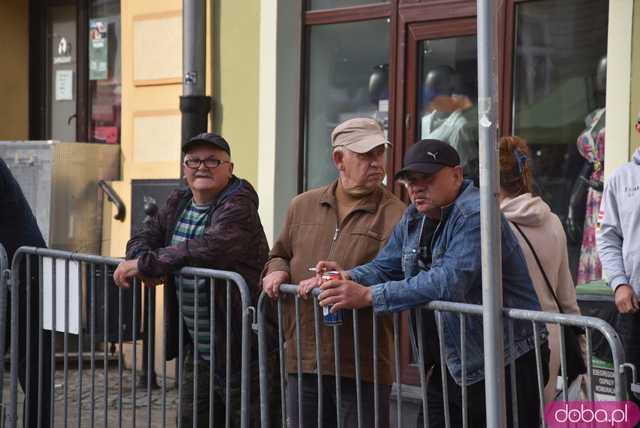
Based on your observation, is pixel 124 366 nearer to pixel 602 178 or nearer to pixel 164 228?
pixel 164 228

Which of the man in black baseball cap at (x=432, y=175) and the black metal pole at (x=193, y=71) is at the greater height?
the black metal pole at (x=193, y=71)

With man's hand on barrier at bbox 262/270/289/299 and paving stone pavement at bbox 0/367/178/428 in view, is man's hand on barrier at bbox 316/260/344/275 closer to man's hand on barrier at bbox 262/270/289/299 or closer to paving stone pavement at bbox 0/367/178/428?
man's hand on barrier at bbox 262/270/289/299

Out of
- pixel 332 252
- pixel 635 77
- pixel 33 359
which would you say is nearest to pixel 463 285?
pixel 332 252

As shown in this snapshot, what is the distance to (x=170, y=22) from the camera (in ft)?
29.4

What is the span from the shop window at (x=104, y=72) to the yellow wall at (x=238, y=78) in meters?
2.08

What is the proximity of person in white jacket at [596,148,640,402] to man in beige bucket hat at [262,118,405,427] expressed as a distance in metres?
1.23

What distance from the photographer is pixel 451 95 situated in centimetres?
766

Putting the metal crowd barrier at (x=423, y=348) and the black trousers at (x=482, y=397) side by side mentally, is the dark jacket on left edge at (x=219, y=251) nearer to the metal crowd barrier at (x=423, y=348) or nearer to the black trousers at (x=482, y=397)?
the metal crowd barrier at (x=423, y=348)

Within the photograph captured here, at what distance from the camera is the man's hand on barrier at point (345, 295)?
4.25m

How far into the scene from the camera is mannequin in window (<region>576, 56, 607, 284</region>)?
266 inches

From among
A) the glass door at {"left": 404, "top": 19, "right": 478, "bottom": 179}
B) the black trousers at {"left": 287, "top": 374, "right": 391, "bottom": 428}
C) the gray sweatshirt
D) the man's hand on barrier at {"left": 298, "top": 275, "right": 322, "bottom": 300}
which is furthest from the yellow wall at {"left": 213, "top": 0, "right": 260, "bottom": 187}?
the man's hand on barrier at {"left": 298, "top": 275, "right": 322, "bottom": 300}

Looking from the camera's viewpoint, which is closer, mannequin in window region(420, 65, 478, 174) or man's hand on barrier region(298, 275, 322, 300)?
man's hand on barrier region(298, 275, 322, 300)

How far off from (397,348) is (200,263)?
121 centimetres

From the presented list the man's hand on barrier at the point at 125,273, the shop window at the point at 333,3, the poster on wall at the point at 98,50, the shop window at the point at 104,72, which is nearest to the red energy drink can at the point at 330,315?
the man's hand on barrier at the point at 125,273
